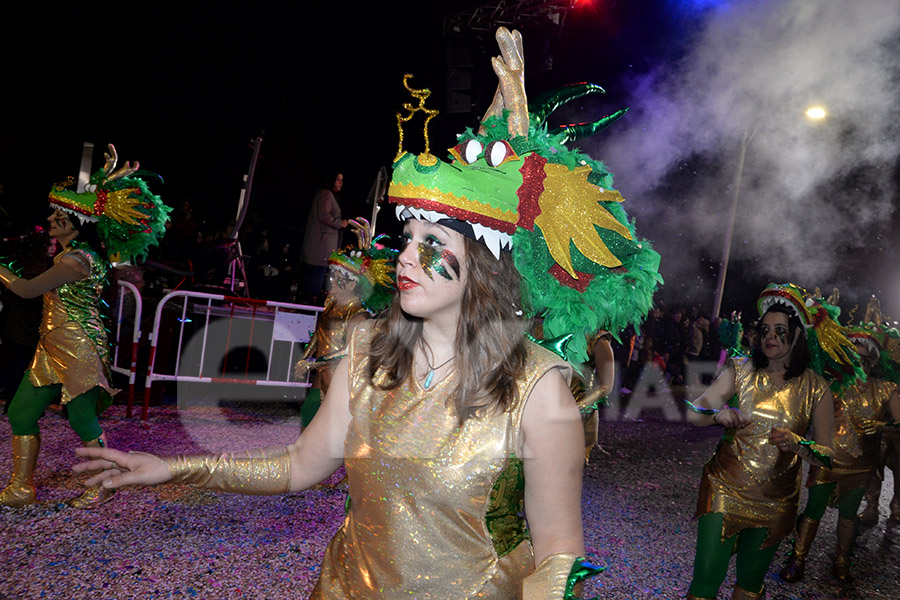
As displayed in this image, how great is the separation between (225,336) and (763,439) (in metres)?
6.62

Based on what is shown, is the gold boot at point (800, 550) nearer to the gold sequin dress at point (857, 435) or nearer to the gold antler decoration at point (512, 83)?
the gold sequin dress at point (857, 435)

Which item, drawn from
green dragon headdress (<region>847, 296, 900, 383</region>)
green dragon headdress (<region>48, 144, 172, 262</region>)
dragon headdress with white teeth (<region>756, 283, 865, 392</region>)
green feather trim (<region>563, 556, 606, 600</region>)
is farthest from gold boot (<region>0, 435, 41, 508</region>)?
green dragon headdress (<region>847, 296, 900, 383</region>)

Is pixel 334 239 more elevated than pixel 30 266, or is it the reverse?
pixel 334 239

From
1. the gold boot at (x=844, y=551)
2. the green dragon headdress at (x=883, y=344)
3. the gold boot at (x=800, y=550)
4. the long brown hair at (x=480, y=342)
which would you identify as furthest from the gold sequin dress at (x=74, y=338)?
the green dragon headdress at (x=883, y=344)

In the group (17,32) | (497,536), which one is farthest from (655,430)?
(17,32)

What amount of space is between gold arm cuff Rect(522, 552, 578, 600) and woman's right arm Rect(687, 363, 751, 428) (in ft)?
7.26

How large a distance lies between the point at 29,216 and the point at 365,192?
20.0 feet

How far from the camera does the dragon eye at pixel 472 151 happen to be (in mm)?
1876

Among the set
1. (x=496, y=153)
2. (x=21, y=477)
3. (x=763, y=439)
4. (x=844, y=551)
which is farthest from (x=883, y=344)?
(x=21, y=477)

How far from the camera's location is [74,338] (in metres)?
4.33

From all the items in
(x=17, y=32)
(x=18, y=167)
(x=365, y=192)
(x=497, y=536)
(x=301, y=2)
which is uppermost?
(x=301, y=2)

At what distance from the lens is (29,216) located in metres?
9.27

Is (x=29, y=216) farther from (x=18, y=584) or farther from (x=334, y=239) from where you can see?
(x=18, y=584)

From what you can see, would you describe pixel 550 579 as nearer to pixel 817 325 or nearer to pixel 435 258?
pixel 435 258
